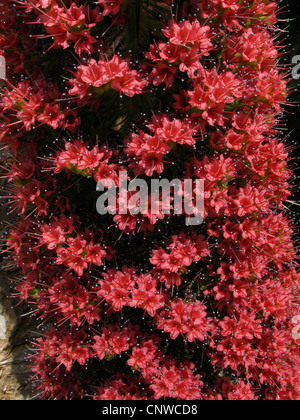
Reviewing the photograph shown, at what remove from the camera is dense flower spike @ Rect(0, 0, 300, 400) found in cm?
218

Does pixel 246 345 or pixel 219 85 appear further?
pixel 246 345

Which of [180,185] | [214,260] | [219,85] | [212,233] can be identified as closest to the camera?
[219,85]

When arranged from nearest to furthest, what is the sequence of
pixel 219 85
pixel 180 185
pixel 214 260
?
1. pixel 219 85
2. pixel 180 185
3. pixel 214 260

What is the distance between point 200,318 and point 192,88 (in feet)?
4.97

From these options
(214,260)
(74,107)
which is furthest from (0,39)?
(214,260)

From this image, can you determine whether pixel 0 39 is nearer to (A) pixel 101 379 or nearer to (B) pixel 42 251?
(B) pixel 42 251

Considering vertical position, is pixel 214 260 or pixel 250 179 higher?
pixel 250 179

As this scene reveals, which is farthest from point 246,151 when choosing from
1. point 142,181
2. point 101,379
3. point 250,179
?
point 101,379

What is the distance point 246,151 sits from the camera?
245cm

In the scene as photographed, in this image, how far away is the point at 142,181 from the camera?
233 centimetres

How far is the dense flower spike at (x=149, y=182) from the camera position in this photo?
2182mm

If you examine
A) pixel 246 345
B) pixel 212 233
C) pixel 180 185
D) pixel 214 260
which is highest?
pixel 180 185

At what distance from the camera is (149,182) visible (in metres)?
2.44

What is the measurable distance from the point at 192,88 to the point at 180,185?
64cm
